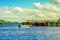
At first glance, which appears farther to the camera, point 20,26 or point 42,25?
point 42,25

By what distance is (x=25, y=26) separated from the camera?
60812 millimetres

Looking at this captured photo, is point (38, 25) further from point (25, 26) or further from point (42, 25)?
point (25, 26)

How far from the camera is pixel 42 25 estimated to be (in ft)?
214

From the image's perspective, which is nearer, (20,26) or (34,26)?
(20,26)

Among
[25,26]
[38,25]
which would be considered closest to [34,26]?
[38,25]

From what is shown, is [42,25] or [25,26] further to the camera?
[42,25]

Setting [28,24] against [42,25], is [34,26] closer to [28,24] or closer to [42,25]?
[42,25]

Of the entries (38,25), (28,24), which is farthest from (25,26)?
(38,25)

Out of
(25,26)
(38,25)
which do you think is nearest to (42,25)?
(38,25)

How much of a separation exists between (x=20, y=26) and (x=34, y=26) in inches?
284

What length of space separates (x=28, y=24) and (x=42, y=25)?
7.32 meters

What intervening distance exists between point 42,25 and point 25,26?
6827 millimetres

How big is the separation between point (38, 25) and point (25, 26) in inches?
230

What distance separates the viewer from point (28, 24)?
195 ft
